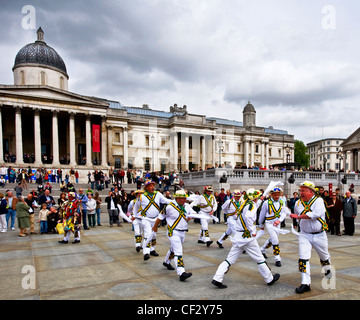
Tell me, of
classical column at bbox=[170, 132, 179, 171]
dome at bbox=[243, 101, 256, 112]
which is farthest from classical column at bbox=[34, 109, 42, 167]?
dome at bbox=[243, 101, 256, 112]

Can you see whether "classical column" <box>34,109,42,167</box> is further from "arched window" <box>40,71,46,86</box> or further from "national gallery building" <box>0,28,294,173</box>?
"arched window" <box>40,71,46,86</box>

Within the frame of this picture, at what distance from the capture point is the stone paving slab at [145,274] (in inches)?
218

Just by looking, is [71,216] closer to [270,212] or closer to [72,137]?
[270,212]

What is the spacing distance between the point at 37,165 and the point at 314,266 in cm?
4016

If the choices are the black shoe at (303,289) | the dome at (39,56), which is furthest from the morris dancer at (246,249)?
the dome at (39,56)

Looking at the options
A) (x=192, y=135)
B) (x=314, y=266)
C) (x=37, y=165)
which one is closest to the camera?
(x=314, y=266)

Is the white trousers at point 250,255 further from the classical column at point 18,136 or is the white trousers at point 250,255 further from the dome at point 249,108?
Answer: the dome at point 249,108

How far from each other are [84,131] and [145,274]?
151ft

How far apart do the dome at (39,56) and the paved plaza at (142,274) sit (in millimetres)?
42697

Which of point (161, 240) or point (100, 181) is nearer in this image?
point (161, 240)
